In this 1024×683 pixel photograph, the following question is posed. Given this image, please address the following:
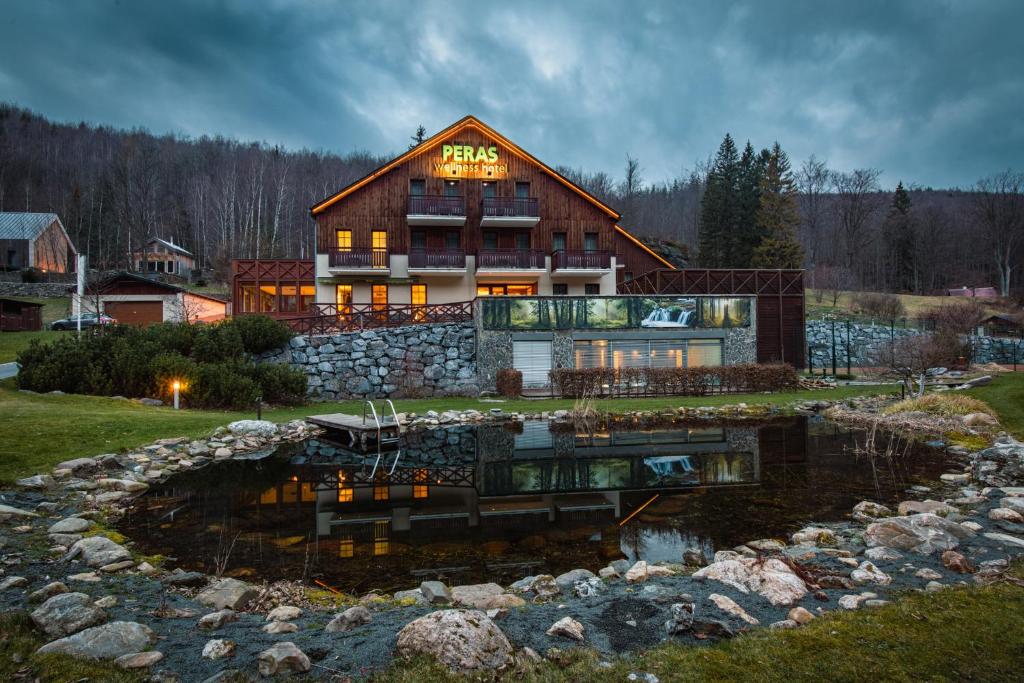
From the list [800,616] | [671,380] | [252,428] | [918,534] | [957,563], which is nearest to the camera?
[800,616]

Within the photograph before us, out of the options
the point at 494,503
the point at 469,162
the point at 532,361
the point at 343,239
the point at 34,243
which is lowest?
the point at 494,503

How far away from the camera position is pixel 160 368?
1800cm

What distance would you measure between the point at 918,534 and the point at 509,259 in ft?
91.0

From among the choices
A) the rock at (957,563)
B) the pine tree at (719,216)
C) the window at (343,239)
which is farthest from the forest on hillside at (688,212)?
the rock at (957,563)

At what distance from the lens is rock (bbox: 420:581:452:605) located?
16.3 ft

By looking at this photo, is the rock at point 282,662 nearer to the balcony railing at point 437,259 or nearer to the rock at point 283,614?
the rock at point 283,614

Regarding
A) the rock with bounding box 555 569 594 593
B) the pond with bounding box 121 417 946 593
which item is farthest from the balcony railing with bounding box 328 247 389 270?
the rock with bounding box 555 569 594 593

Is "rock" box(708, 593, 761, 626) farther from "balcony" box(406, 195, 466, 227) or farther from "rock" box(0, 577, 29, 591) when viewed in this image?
"balcony" box(406, 195, 466, 227)

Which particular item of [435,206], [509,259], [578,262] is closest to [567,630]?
[509,259]

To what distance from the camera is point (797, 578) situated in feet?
16.4

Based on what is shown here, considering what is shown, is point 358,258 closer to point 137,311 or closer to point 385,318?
point 385,318

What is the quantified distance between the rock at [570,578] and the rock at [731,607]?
1.32 m

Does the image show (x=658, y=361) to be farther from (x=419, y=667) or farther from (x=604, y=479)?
(x=419, y=667)

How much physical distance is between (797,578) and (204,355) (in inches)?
818
